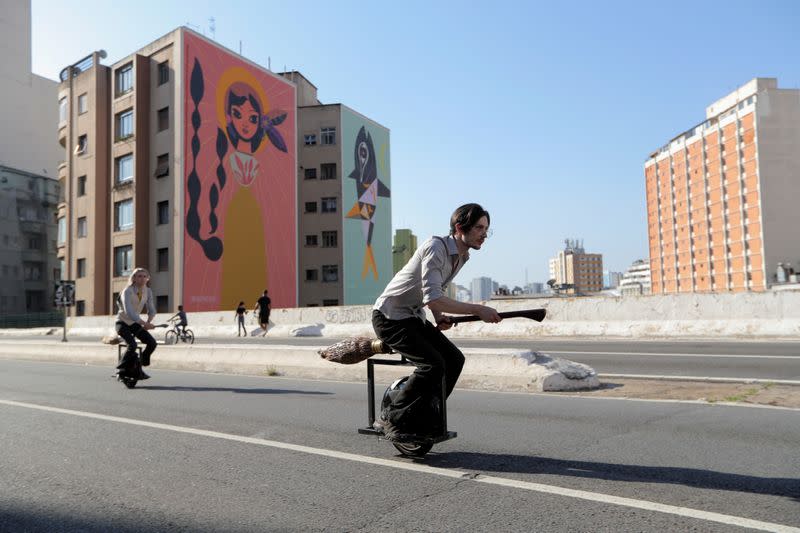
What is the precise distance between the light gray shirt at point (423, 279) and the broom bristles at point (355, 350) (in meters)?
0.32

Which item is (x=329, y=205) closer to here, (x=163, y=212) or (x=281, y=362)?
(x=163, y=212)

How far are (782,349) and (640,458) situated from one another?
1034 centimetres

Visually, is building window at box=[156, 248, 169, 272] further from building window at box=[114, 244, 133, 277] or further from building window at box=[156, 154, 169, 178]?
building window at box=[156, 154, 169, 178]

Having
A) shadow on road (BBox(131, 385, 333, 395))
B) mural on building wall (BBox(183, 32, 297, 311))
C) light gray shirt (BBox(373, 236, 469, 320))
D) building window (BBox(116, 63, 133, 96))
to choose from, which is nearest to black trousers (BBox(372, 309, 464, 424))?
light gray shirt (BBox(373, 236, 469, 320))

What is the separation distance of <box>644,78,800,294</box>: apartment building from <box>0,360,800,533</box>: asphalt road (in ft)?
342

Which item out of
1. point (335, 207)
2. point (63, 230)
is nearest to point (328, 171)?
point (335, 207)

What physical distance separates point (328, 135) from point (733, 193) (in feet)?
269

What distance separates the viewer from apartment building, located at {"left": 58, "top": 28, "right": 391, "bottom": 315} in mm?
43594

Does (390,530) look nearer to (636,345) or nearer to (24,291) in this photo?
→ (636,345)

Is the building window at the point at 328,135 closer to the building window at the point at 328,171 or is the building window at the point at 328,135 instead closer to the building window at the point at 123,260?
the building window at the point at 328,171

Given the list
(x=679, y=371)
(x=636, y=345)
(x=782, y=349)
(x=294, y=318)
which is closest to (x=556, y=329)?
(x=636, y=345)

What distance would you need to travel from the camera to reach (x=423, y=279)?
160 inches

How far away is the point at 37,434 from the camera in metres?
5.76

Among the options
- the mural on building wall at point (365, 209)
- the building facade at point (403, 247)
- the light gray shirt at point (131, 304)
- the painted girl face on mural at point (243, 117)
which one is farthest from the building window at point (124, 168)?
the building facade at point (403, 247)
